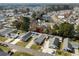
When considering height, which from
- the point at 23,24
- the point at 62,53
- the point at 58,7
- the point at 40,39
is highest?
the point at 58,7

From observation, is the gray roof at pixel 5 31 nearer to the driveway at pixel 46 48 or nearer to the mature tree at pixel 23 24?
the mature tree at pixel 23 24

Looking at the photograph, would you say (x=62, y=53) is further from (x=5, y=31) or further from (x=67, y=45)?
(x=5, y=31)

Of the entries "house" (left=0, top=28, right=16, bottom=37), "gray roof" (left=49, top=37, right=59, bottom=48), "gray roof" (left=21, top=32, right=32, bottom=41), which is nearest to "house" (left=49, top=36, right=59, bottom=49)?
"gray roof" (left=49, top=37, right=59, bottom=48)

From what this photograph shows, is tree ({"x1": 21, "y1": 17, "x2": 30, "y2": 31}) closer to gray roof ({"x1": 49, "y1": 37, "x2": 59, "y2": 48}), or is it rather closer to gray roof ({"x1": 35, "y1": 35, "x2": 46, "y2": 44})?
gray roof ({"x1": 35, "y1": 35, "x2": 46, "y2": 44})

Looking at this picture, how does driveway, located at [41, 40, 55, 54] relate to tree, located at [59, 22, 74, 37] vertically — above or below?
below

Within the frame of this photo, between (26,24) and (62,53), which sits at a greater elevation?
(26,24)

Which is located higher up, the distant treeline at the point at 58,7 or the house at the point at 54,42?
the distant treeline at the point at 58,7

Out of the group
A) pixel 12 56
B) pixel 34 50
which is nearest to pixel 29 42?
pixel 34 50

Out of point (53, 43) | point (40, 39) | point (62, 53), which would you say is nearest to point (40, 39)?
point (40, 39)

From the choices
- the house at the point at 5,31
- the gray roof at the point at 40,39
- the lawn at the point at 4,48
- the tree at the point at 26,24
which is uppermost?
the tree at the point at 26,24

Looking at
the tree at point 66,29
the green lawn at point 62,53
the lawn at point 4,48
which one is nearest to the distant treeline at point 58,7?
the tree at point 66,29

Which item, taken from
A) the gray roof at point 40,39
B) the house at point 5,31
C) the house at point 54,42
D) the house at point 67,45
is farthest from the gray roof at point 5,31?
the house at point 67,45
